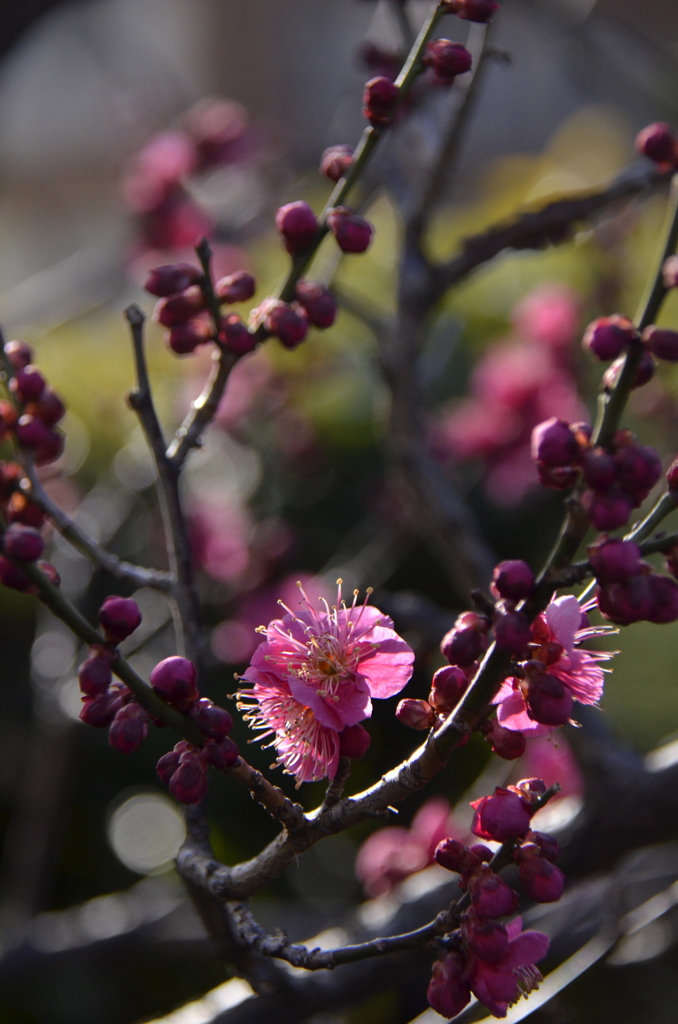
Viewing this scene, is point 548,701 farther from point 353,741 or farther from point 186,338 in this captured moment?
point 186,338

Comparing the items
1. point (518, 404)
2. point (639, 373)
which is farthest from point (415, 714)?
point (518, 404)

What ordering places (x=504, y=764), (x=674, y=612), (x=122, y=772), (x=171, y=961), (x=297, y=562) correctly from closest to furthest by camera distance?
(x=674, y=612) → (x=504, y=764) → (x=171, y=961) → (x=122, y=772) → (x=297, y=562)

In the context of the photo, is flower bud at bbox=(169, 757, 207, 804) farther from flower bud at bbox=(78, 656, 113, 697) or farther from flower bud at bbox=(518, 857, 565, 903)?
flower bud at bbox=(518, 857, 565, 903)

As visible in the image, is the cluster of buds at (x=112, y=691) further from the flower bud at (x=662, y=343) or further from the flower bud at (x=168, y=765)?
the flower bud at (x=662, y=343)

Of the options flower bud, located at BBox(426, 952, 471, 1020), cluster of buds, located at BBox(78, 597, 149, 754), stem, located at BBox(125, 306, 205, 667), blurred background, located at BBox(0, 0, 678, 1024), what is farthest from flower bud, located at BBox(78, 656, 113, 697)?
blurred background, located at BBox(0, 0, 678, 1024)

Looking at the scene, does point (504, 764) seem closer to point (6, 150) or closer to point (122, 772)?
point (122, 772)

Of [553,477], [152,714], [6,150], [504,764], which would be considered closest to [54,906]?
[504,764]
